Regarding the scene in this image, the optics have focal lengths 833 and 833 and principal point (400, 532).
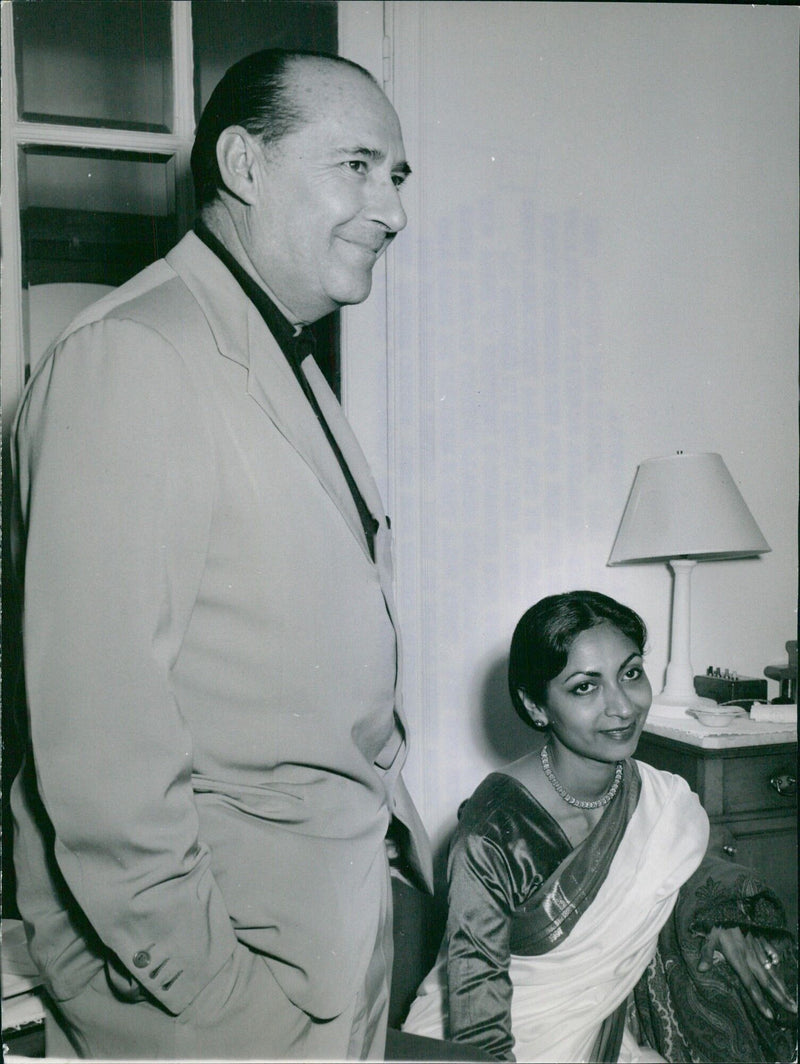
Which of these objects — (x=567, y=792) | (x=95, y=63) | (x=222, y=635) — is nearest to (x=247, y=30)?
(x=95, y=63)

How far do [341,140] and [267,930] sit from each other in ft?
3.07

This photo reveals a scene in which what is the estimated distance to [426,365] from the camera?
1.71m

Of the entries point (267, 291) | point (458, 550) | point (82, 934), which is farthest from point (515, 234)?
point (82, 934)

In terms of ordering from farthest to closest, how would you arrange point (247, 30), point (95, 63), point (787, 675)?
point (787, 675)
point (247, 30)
point (95, 63)

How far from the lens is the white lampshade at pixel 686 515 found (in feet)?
5.50

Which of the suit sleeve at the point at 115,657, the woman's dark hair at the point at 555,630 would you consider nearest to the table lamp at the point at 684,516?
the woman's dark hair at the point at 555,630

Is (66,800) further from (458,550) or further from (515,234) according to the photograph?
(515,234)

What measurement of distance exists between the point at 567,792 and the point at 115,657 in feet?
2.61

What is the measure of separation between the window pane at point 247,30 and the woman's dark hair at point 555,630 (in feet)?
3.66

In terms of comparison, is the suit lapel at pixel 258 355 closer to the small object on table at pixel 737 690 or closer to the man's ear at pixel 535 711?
the man's ear at pixel 535 711

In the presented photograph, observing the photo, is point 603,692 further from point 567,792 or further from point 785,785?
point 785,785

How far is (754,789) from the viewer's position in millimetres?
1574

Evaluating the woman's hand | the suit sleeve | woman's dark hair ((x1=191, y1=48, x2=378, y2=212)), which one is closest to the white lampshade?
the woman's hand

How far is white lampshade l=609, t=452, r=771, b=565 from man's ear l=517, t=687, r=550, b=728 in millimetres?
491
